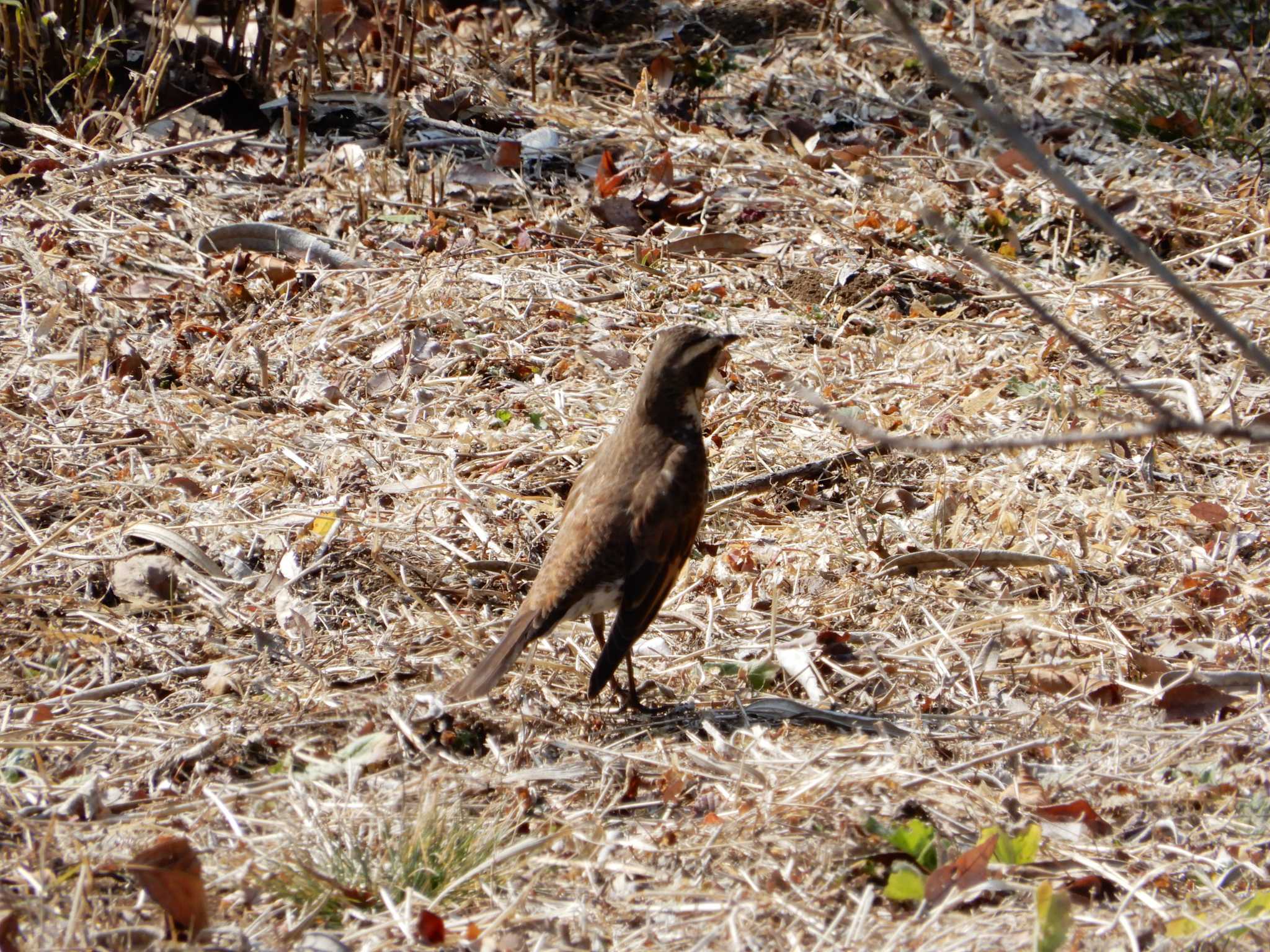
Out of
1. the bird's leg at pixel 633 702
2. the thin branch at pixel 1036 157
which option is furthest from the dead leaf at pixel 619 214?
the thin branch at pixel 1036 157

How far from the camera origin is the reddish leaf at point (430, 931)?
304 cm

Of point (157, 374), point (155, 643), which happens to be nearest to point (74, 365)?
point (157, 374)

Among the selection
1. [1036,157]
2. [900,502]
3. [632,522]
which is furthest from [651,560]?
[1036,157]

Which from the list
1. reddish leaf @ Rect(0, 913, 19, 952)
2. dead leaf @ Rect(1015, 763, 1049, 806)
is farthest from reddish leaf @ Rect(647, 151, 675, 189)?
reddish leaf @ Rect(0, 913, 19, 952)

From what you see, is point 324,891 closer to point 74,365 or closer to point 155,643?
point 155,643

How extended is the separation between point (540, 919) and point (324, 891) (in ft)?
1.61

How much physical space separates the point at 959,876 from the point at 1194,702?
49.0 inches

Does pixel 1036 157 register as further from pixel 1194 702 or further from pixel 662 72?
pixel 662 72

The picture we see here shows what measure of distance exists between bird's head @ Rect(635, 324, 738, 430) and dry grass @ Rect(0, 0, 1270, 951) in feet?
2.23

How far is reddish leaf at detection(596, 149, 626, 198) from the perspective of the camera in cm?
733

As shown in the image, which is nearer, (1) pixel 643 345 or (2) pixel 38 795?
(2) pixel 38 795

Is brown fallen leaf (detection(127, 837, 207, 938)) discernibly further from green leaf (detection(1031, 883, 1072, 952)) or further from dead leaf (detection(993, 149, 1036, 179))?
dead leaf (detection(993, 149, 1036, 179))

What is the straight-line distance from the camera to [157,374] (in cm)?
595

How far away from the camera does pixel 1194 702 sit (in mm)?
4012
